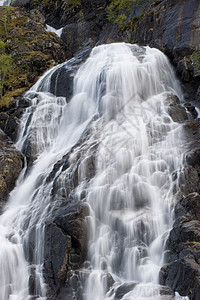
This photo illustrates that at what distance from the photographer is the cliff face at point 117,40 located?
9.91m

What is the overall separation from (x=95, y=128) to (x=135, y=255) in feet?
24.2

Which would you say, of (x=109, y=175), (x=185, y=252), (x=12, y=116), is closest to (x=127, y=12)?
(x=12, y=116)

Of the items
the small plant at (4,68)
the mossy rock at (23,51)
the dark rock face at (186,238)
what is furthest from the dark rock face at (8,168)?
the small plant at (4,68)

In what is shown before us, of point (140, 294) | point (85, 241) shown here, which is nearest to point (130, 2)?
point (85, 241)

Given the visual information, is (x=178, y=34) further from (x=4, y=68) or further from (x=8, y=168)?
(x=8, y=168)

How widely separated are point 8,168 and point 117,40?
17.2 metres

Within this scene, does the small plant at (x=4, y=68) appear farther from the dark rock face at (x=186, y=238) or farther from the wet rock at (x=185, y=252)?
the wet rock at (x=185, y=252)

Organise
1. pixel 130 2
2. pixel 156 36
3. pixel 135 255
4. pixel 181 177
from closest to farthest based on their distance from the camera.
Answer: pixel 135 255
pixel 181 177
pixel 156 36
pixel 130 2

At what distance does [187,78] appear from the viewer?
19609 mm

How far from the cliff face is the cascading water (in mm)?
545

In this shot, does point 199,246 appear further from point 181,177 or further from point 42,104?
point 42,104

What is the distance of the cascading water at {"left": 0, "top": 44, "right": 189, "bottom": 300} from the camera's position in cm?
1088

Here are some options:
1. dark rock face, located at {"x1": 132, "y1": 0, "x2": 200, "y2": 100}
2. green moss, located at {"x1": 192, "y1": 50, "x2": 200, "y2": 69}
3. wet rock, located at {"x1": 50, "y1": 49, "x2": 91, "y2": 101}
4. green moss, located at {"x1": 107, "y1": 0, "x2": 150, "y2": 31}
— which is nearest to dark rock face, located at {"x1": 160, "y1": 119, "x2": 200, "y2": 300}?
green moss, located at {"x1": 192, "y1": 50, "x2": 200, "y2": 69}

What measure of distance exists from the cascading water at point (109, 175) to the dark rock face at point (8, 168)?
17.8 inches
